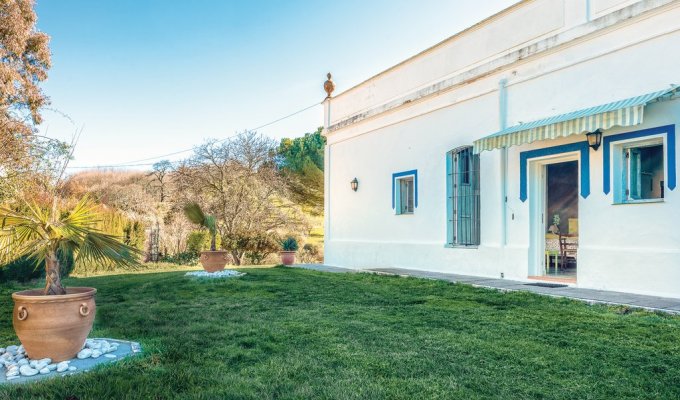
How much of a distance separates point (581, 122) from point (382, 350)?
5182 mm

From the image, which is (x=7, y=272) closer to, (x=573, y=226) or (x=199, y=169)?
(x=199, y=169)

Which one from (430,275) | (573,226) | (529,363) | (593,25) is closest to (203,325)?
(529,363)

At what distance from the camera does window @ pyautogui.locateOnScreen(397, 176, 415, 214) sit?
1359cm

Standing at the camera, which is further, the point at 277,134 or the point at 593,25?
the point at 277,134

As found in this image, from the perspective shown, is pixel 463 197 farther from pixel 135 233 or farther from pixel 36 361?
pixel 135 233

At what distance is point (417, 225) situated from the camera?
12.8 metres

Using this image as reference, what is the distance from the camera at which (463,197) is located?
11422 mm

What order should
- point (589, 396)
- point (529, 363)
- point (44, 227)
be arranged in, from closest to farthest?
point (589, 396)
point (529, 363)
point (44, 227)

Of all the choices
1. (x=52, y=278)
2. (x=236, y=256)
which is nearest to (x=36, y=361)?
(x=52, y=278)

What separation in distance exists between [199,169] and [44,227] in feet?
60.0

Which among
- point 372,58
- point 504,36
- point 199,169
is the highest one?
point 372,58

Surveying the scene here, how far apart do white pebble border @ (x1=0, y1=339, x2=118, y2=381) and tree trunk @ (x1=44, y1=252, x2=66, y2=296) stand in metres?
0.58

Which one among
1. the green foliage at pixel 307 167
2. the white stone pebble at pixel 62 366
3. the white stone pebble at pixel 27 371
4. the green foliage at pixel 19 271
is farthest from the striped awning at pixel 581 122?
the green foliage at pixel 307 167

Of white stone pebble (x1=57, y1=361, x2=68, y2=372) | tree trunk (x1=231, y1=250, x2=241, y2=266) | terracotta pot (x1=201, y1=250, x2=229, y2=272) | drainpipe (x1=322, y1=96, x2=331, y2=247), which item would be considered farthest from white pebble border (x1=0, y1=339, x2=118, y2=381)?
tree trunk (x1=231, y1=250, x2=241, y2=266)
